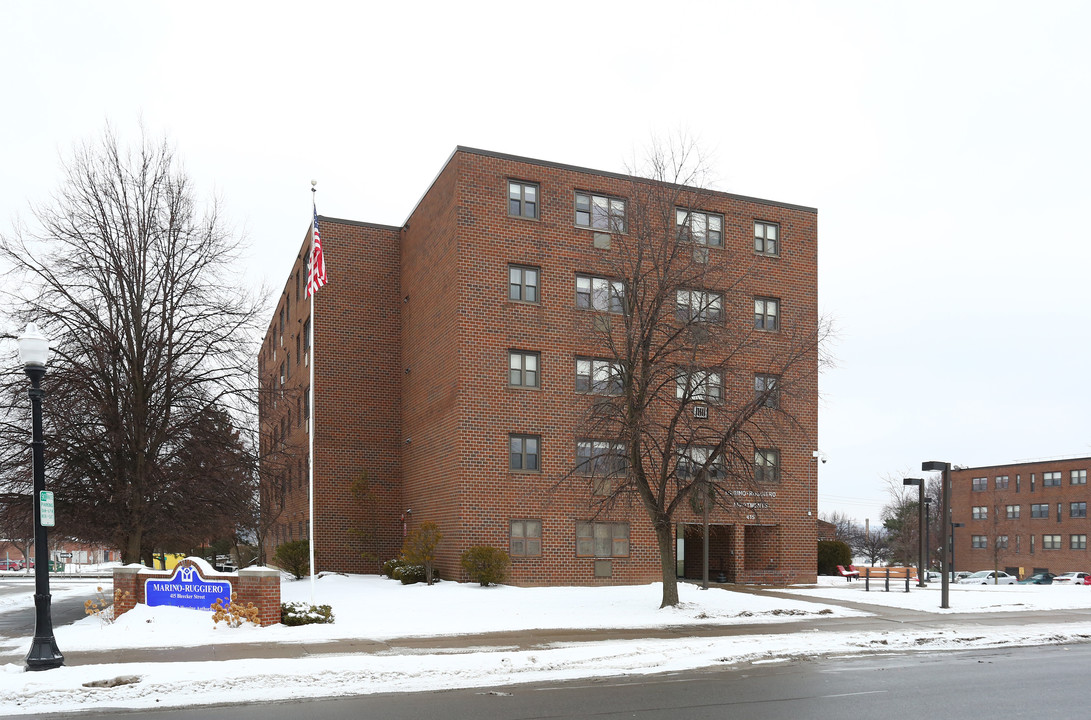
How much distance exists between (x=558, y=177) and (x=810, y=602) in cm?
1607

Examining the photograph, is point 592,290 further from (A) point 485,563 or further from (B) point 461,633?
(B) point 461,633

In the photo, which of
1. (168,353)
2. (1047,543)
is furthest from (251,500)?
Answer: (1047,543)

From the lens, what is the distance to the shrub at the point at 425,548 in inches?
1150

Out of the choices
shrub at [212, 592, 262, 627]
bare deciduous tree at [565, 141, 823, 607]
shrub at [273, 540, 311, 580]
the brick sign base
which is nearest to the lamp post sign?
shrub at [212, 592, 262, 627]

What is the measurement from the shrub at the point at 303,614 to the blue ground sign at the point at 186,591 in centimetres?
127

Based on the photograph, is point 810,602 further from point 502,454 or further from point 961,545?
point 961,545

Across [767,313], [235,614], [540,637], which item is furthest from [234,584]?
[767,313]

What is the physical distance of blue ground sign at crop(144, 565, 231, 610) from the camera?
18984 mm

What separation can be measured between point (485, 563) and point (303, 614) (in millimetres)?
9769

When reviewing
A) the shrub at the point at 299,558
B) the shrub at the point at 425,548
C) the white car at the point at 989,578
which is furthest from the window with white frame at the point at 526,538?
the white car at the point at 989,578

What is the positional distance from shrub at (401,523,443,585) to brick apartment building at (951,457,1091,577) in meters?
57.7

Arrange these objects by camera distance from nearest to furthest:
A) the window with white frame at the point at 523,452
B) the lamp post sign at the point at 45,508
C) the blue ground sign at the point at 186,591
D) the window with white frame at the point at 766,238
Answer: the lamp post sign at the point at 45,508, the blue ground sign at the point at 186,591, the window with white frame at the point at 523,452, the window with white frame at the point at 766,238

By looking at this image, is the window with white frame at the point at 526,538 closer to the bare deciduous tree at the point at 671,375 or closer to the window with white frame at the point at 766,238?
the bare deciduous tree at the point at 671,375

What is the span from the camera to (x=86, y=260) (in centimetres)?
2495
